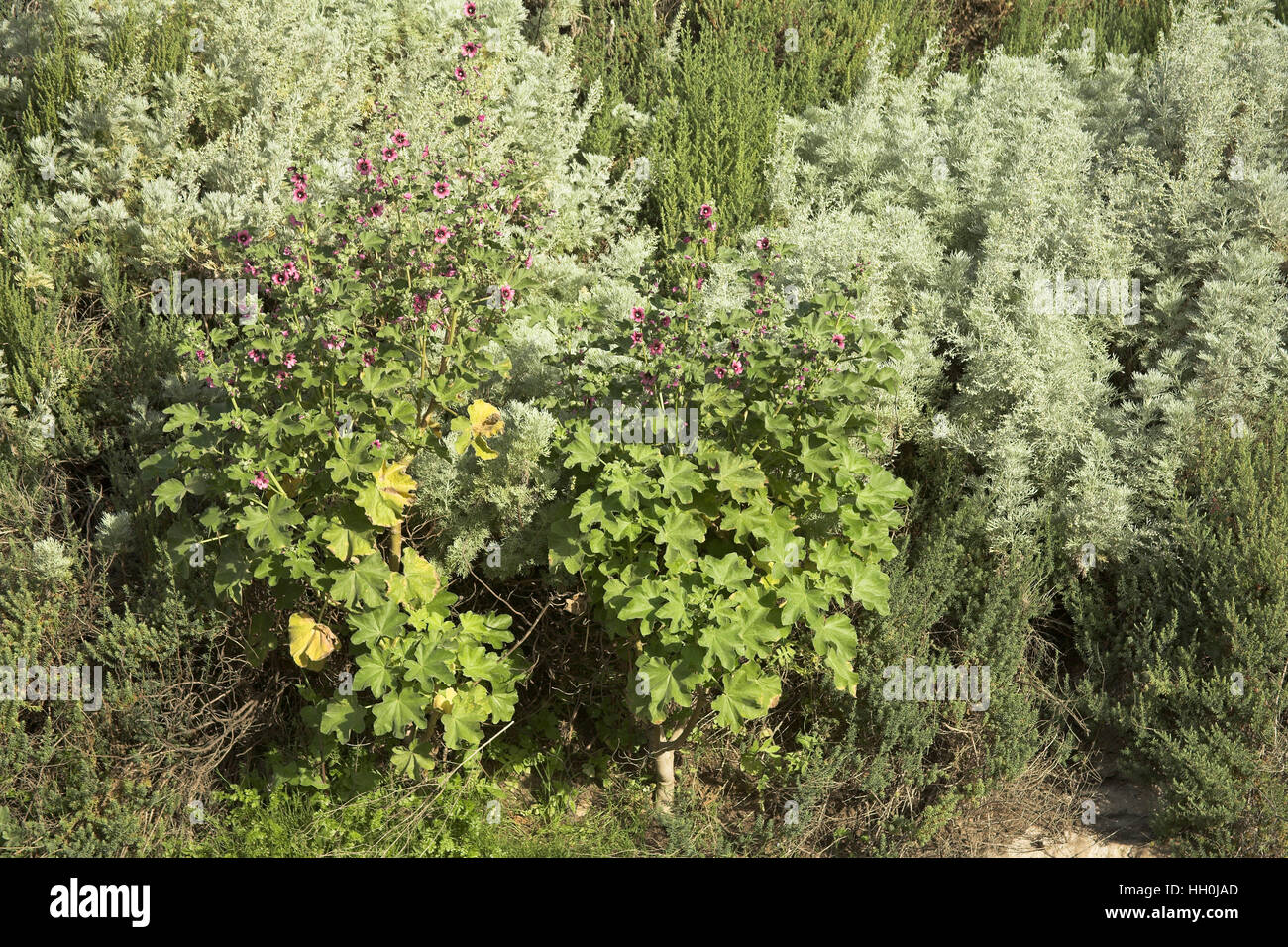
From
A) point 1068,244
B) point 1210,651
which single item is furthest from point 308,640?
point 1068,244

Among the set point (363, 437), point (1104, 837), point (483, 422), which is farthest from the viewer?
point (1104, 837)

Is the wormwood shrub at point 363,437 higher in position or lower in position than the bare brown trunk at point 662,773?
higher

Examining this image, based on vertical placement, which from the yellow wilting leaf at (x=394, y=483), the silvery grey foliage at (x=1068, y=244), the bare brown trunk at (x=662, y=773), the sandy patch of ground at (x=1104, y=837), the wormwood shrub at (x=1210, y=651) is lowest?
the sandy patch of ground at (x=1104, y=837)

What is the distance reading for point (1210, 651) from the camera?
4262 mm

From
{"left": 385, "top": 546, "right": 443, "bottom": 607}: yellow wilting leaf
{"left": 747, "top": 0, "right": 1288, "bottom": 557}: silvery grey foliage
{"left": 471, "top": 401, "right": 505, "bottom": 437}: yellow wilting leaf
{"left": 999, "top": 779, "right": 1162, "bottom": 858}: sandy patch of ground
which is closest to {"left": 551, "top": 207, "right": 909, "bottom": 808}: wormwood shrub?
{"left": 471, "top": 401, "right": 505, "bottom": 437}: yellow wilting leaf

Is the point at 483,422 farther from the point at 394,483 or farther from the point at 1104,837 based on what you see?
the point at 1104,837

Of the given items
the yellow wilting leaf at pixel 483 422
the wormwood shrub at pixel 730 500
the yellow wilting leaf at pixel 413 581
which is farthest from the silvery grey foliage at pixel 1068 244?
the yellow wilting leaf at pixel 413 581

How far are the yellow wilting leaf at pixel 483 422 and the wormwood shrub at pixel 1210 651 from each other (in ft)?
7.73

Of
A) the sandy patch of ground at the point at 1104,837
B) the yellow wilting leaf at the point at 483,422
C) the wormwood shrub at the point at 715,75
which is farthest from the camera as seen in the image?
the wormwood shrub at the point at 715,75

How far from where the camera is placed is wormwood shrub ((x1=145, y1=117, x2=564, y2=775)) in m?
3.61

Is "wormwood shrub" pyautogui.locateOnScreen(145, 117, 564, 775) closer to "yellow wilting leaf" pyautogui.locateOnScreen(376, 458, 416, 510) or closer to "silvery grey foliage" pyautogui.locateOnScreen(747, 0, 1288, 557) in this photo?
"yellow wilting leaf" pyautogui.locateOnScreen(376, 458, 416, 510)

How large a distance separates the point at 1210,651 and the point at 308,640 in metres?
3.29

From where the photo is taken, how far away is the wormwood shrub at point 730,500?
352 cm

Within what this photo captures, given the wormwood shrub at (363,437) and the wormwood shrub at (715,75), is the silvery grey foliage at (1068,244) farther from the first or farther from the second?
the wormwood shrub at (363,437)
